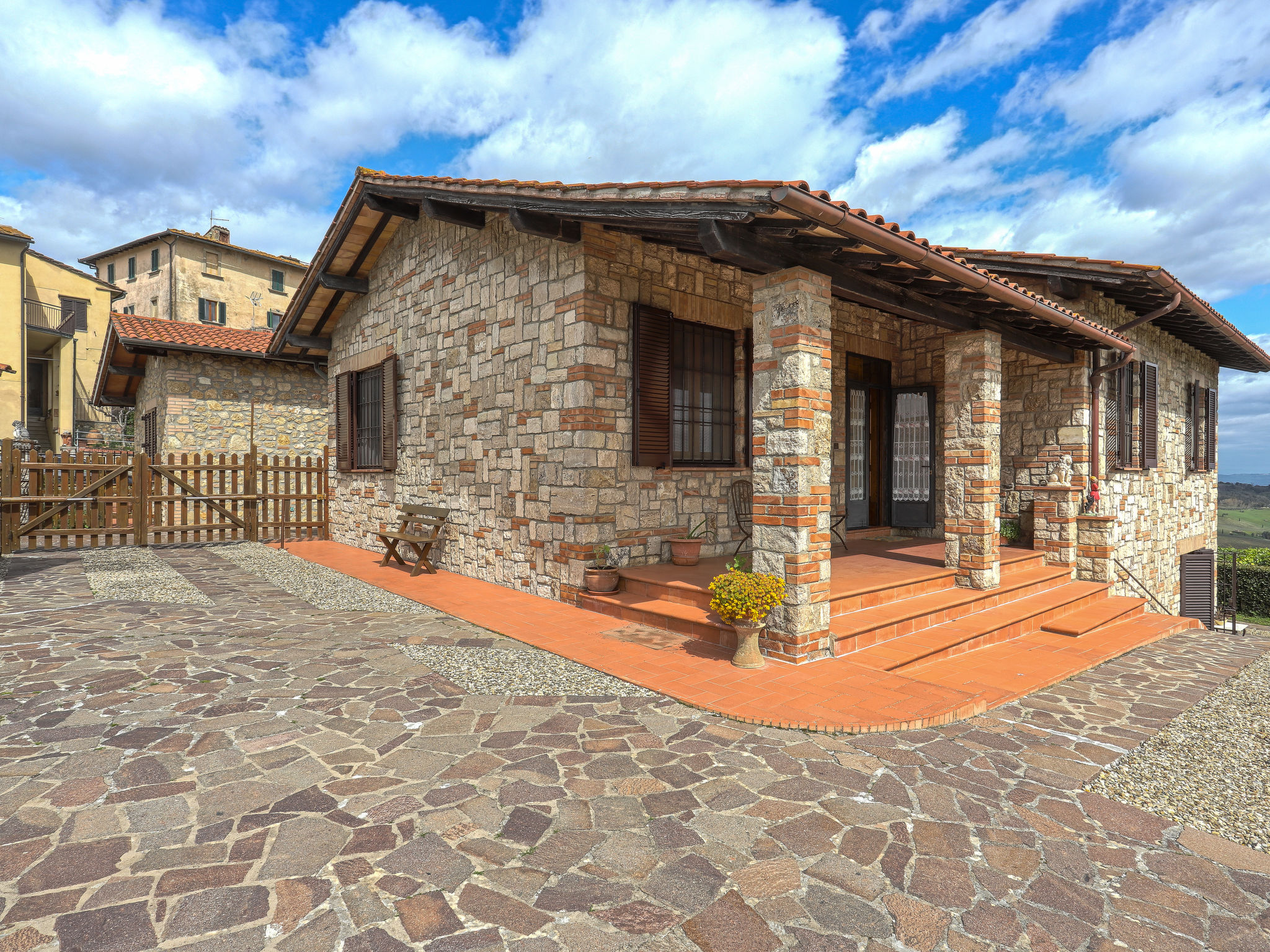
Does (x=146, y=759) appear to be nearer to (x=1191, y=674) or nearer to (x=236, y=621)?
(x=236, y=621)

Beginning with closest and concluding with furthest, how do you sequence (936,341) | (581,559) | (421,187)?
(581,559) < (421,187) < (936,341)

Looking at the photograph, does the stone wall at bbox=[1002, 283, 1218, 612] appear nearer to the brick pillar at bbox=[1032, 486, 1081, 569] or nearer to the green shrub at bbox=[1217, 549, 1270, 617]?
the brick pillar at bbox=[1032, 486, 1081, 569]

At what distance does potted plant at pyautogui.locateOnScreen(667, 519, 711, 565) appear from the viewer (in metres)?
6.80

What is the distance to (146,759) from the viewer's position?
3213 mm

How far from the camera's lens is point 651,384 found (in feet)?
22.1

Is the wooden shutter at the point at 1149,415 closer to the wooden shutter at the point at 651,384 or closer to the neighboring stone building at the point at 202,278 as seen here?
the wooden shutter at the point at 651,384

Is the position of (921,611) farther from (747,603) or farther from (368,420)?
(368,420)

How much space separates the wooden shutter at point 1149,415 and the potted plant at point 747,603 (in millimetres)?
8494

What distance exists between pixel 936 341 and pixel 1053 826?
7.87 meters

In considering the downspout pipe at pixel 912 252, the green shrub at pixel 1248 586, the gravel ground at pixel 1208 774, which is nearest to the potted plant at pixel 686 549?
the downspout pipe at pixel 912 252

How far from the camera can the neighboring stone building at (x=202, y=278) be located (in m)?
27.8

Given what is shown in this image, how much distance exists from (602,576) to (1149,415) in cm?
Result: 919

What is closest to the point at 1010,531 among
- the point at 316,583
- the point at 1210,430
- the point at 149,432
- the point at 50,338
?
the point at 1210,430

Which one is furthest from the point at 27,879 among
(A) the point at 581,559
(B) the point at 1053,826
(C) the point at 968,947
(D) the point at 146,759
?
(A) the point at 581,559
